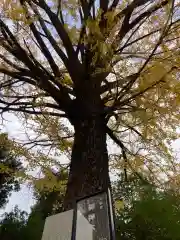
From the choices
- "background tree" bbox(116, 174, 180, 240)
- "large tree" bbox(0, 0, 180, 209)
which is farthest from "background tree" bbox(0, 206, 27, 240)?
"large tree" bbox(0, 0, 180, 209)

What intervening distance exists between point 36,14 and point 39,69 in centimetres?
56

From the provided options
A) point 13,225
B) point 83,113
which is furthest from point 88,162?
point 13,225

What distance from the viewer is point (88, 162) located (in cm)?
216

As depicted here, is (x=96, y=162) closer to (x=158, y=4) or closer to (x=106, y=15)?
(x=106, y=15)

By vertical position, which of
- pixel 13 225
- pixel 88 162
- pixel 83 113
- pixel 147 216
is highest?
pixel 13 225

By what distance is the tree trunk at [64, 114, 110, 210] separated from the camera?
79.2 inches

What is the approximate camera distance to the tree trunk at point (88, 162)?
2.01m

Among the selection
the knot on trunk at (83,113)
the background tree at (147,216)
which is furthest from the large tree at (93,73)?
the background tree at (147,216)

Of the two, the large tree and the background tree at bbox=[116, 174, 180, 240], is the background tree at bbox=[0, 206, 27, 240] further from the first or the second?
the large tree

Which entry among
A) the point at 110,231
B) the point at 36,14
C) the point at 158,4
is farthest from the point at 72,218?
the point at 158,4

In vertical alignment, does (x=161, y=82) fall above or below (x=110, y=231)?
above

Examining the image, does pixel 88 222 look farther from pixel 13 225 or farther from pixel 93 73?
pixel 13 225

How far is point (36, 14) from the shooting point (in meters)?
2.71

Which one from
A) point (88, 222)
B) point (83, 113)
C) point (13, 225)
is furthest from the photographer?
point (13, 225)
